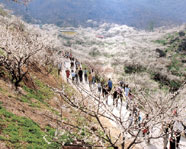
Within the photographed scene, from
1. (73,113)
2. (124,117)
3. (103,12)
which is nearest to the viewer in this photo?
(124,117)

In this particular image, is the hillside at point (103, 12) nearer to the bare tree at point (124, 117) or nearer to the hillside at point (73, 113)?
the hillside at point (73, 113)

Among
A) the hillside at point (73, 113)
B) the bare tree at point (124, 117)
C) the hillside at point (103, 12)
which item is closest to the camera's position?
the bare tree at point (124, 117)

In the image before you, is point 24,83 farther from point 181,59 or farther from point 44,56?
point 181,59

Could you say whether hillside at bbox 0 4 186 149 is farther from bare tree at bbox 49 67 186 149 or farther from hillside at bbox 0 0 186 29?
hillside at bbox 0 0 186 29

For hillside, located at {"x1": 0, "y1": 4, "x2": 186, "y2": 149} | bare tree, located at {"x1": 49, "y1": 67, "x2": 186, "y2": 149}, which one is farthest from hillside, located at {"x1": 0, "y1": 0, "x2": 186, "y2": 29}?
bare tree, located at {"x1": 49, "y1": 67, "x2": 186, "y2": 149}

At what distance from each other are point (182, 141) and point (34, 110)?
28.8 feet

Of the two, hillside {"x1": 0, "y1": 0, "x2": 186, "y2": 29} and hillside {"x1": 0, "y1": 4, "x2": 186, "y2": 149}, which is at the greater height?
hillside {"x1": 0, "y1": 0, "x2": 186, "y2": 29}

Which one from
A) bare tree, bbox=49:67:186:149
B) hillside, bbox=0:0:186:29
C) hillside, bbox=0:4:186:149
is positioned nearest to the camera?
bare tree, bbox=49:67:186:149

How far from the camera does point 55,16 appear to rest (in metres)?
159

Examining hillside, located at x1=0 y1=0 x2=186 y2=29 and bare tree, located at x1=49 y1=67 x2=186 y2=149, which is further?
hillside, located at x1=0 y1=0 x2=186 y2=29

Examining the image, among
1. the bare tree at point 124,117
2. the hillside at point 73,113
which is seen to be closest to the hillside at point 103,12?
the hillside at point 73,113

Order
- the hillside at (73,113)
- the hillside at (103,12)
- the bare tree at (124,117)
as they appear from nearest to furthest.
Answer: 1. the bare tree at (124,117)
2. the hillside at (73,113)
3. the hillside at (103,12)

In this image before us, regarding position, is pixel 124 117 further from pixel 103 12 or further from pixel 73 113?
pixel 103 12

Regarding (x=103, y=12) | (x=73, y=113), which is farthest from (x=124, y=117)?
(x=103, y=12)
